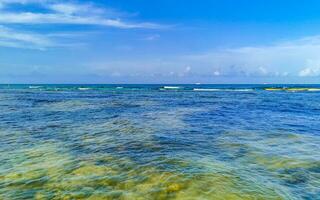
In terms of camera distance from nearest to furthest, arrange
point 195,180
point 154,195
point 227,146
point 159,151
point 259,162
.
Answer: point 154,195 → point 195,180 → point 259,162 → point 159,151 → point 227,146

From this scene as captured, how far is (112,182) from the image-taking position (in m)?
7.32

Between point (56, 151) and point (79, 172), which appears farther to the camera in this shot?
point (56, 151)

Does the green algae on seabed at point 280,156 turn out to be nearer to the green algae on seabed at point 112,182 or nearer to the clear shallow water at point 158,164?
the clear shallow water at point 158,164

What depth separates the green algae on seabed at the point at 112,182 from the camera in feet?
21.5

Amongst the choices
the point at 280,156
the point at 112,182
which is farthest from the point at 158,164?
the point at 280,156

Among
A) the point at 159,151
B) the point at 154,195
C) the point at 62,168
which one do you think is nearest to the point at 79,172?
the point at 62,168

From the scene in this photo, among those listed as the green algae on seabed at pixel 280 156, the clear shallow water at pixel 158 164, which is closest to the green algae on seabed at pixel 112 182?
the clear shallow water at pixel 158 164

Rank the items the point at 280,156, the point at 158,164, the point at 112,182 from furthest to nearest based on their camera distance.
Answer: the point at 280,156
the point at 158,164
the point at 112,182

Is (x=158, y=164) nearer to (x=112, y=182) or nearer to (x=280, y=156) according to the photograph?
(x=112, y=182)

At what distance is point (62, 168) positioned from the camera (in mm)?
8555

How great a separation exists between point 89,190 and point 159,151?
13.9ft

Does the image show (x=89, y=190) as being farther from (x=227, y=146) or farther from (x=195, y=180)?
(x=227, y=146)

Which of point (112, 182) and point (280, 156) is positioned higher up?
point (112, 182)

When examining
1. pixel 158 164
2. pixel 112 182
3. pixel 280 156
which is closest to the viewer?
pixel 112 182
